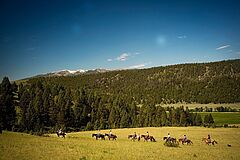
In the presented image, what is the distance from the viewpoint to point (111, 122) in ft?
436

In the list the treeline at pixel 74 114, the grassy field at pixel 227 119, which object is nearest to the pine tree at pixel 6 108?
the treeline at pixel 74 114

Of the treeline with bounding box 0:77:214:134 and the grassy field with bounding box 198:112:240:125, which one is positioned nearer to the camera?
the treeline with bounding box 0:77:214:134

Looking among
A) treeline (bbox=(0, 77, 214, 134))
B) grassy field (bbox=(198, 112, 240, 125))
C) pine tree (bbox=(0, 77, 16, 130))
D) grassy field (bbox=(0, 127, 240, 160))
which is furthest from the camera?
A: grassy field (bbox=(198, 112, 240, 125))

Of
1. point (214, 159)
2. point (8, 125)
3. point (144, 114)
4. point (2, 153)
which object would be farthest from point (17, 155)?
point (144, 114)

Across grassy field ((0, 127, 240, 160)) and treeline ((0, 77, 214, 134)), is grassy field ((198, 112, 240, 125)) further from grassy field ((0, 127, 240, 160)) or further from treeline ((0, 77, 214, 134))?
grassy field ((0, 127, 240, 160))

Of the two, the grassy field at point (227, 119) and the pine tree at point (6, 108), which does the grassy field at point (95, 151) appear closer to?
the pine tree at point (6, 108)

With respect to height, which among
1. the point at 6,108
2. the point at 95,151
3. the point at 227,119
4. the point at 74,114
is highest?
the point at 6,108

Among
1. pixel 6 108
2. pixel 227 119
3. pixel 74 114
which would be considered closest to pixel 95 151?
pixel 6 108

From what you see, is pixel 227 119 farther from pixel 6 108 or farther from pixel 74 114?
pixel 6 108

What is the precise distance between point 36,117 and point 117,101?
53408 millimetres

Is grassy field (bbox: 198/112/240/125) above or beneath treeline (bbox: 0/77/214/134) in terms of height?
beneath

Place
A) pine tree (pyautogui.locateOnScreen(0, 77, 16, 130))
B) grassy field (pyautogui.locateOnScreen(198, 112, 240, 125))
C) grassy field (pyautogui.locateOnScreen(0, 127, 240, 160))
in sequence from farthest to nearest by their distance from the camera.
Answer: grassy field (pyautogui.locateOnScreen(198, 112, 240, 125)) < pine tree (pyautogui.locateOnScreen(0, 77, 16, 130)) < grassy field (pyautogui.locateOnScreen(0, 127, 240, 160))

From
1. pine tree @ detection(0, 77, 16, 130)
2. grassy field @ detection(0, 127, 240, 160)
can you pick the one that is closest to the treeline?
pine tree @ detection(0, 77, 16, 130)

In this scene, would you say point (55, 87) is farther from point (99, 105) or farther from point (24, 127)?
point (24, 127)
